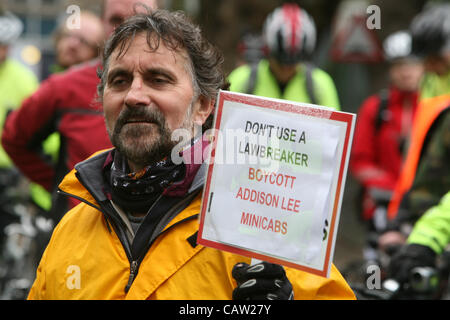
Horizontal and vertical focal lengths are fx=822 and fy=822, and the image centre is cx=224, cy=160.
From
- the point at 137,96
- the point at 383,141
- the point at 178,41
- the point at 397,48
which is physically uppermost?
the point at 178,41

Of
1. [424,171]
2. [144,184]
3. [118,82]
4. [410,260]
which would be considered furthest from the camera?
[424,171]

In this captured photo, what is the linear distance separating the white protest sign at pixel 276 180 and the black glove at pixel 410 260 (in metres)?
1.59

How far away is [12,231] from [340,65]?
8776 mm

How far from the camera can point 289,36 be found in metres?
6.61

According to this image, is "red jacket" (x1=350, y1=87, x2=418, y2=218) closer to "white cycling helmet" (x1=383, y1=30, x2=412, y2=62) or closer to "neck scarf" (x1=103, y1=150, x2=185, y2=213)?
"white cycling helmet" (x1=383, y1=30, x2=412, y2=62)

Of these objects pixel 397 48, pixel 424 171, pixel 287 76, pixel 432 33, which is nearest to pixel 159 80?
pixel 424 171

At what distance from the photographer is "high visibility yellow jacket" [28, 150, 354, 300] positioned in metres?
2.78

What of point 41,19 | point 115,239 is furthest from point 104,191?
point 41,19

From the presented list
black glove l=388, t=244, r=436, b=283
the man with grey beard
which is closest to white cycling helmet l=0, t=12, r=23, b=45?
the man with grey beard

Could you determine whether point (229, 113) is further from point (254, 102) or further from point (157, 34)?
point (157, 34)

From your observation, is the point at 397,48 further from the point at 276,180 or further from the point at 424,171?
the point at 276,180

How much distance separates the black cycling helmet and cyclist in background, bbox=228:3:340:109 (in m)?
0.72

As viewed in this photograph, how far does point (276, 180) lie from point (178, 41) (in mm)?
791

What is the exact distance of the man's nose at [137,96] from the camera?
9.93ft
